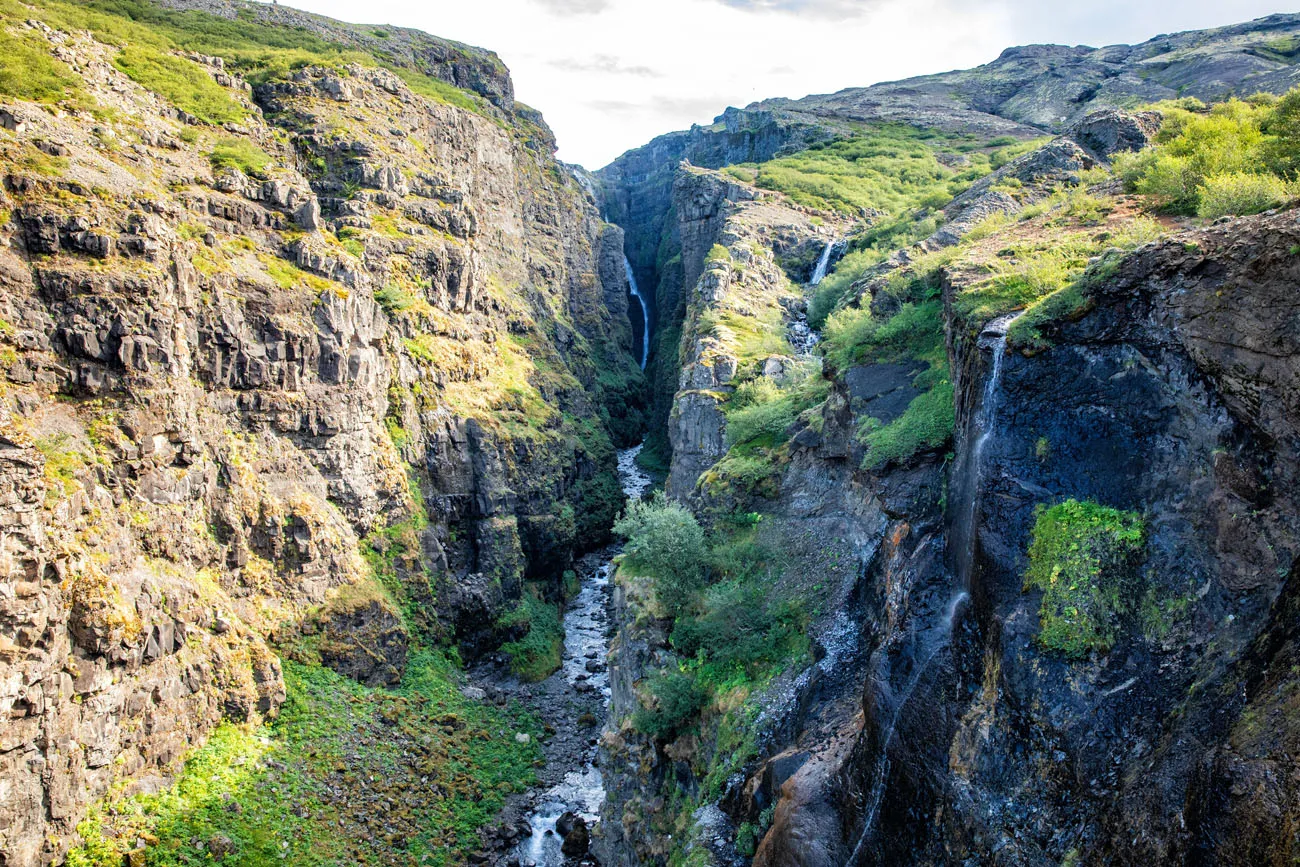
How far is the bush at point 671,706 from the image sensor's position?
1956cm

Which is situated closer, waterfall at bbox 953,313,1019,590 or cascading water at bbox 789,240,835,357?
waterfall at bbox 953,313,1019,590

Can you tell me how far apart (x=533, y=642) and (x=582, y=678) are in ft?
11.5

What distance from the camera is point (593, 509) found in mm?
53312

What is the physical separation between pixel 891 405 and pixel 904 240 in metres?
21.5

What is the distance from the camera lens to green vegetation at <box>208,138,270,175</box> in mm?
35062

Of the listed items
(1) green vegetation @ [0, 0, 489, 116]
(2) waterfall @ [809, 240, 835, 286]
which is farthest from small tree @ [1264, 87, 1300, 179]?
(1) green vegetation @ [0, 0, 489, 116]

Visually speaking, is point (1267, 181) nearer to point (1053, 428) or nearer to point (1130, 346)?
point (1130, 346)

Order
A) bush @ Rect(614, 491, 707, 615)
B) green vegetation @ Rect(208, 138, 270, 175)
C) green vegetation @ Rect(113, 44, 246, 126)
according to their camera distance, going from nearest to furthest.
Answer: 1. bush @ Rect(614, 491, 707, 615)
2. green vegetation @ Rect(208, 138, 270, 175)
3. green vegetation @ Rect(113, 44, 246, 126)

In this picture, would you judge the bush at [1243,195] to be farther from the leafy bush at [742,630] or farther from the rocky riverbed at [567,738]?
the rocky riverbed at [567,738]

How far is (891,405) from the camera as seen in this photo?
2083 centimetres

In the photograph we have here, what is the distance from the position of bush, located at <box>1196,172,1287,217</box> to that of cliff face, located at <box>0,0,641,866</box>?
3145 centimetres

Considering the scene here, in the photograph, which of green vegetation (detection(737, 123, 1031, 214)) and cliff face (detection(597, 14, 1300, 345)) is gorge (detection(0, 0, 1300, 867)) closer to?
green vegetation (detection(737, 123, 1031, 214))

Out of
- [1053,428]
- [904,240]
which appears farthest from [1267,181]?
[904,240]

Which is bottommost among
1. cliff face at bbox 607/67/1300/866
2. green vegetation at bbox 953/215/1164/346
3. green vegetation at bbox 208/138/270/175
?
cliff face at bbox 607/67/1300/866
